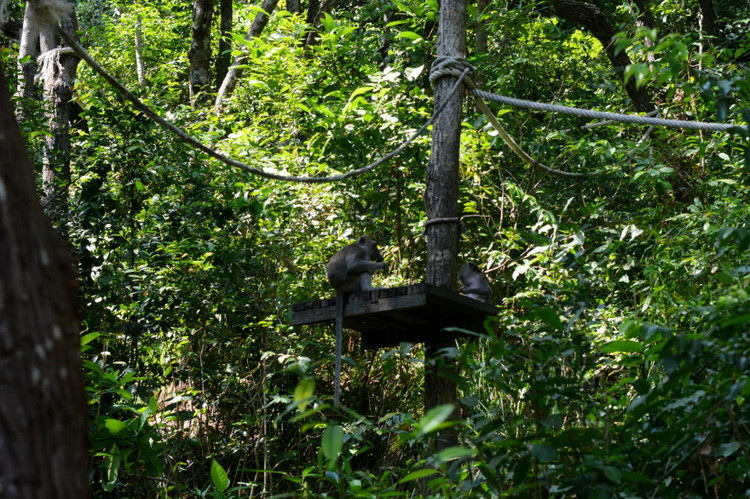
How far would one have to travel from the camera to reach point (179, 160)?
550 centimetres

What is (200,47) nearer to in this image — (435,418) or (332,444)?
(332,444)

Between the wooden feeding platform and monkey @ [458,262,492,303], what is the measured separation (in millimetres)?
675

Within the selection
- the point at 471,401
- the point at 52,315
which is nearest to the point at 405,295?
the point at 471,401

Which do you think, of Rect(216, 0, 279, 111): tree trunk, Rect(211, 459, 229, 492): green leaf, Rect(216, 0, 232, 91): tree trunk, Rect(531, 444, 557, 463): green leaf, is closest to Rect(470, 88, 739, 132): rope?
Rect(531, 444, 557, 463): green leaf

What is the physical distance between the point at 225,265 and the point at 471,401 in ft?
11.3

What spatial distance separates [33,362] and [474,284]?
351 cm

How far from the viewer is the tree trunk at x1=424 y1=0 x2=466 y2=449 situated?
3811 millimetres

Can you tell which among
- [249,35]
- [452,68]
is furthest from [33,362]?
[249,35]

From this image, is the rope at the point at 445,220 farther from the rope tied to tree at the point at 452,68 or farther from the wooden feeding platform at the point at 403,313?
the rope tied to tree at the point at 452,68

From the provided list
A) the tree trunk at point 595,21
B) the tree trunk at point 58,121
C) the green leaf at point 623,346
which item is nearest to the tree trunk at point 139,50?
the tree trunk at point 58,121

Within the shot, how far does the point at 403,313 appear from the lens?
3518 millimetres

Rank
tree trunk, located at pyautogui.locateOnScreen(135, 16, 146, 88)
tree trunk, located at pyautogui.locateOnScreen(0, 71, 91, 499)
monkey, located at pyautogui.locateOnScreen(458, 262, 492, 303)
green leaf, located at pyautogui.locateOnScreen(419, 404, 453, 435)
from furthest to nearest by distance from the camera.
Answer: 1. tree trunk, located at pyautogui.locateOnScreen(135, 16, 146, 88)
2. monkey, located at pyautogui.locateOnScreen(458, 262, 492, 303)
3. green leaf, located at pyautogui.locateOnScreen(419, 404, 453, 435)
4. tree trunk, located at pyautogui.locateOnScreen(0, 71, 91, 499)

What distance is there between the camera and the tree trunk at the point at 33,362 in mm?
1304

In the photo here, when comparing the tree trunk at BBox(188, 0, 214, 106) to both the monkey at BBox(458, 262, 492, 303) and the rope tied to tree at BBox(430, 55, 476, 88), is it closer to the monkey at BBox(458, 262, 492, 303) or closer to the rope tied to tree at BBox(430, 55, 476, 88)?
the monkey at BBox(458, 262, 492, 303)
